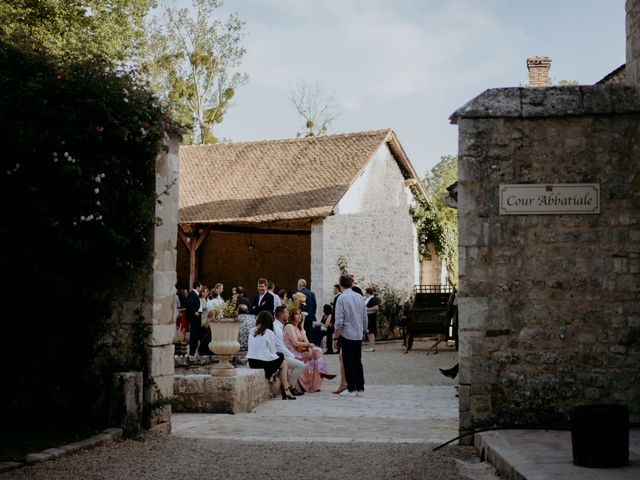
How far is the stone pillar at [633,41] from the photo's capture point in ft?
22.4

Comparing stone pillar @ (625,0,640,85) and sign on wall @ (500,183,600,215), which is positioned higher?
stone pillar @ (625,0,640,85)

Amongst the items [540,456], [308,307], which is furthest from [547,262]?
[308,307]

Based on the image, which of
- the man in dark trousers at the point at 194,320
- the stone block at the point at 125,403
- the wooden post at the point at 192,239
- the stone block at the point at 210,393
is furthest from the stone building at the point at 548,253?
the wooden post at the point at 192,239

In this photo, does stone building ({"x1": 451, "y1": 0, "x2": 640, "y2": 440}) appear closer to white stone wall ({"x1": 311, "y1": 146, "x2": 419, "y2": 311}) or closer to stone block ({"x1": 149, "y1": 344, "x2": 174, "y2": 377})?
stone block ({"x1": 149, "y1": 344, "x2": 174, "y2": 377})

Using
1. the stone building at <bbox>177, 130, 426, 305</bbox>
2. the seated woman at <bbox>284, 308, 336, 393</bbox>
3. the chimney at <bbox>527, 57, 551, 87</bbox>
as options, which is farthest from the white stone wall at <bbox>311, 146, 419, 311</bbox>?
the seated woman at <bbox>284, 308, 336, 393</bbox>

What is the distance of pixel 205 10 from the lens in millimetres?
31391

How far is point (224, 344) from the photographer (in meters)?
9.39

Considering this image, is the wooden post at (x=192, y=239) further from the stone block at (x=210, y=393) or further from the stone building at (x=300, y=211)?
the stone block at (x=210, y=393)

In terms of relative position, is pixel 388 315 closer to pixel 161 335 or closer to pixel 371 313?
pixel 371 313

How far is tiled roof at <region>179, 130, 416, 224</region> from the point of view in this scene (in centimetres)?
2217

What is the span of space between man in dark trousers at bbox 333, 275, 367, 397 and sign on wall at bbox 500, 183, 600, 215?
13.9 feet

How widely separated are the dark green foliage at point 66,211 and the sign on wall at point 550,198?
298cm

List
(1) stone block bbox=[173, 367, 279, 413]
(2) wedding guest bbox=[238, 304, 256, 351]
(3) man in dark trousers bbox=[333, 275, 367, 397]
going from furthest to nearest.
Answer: (2) wedding guest bbox=[238, 304, 256, 351] < (3) man in dark trousers bbox=[333, 275, 367, 397] < (1) stone block bbox=[173, 367, 279, 413]

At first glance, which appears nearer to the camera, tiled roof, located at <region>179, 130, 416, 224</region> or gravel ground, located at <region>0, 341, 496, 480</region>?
gravel ground, located at <region>0, 341, 496, 480</region>
